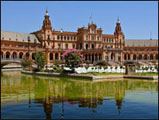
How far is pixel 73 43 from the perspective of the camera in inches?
3433

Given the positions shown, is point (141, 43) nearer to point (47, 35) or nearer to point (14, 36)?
point (47, 35)

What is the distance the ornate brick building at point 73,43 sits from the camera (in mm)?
75175

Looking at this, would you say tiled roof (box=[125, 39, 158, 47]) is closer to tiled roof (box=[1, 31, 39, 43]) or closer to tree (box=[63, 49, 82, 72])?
tiled roof (box=[1, 31, 39, 43])

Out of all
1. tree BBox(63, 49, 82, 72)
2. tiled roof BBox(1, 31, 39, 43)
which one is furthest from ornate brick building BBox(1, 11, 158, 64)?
tree BBox(63, 49, 82, 72)

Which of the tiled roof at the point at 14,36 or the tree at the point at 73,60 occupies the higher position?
the tiled roof at the point at 14,36

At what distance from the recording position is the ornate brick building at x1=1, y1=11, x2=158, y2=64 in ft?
247

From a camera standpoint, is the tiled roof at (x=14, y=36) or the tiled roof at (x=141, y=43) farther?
the tiled roof at (x=141, y=43)

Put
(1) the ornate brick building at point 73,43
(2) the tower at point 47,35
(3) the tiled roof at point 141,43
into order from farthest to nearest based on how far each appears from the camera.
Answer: (3) the tiled roof at point 141,43, (2) the tower at point 47,35, (1) the ornate brick building at point 73,43

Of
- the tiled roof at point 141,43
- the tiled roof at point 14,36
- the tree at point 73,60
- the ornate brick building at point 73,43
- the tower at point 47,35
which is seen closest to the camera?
the tree at point 73,60

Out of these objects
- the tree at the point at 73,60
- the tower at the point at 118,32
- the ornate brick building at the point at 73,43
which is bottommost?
the tree at the point at 73,60

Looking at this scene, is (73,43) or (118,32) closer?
(73,43)

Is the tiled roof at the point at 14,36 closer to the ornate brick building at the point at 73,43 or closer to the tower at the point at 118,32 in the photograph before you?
the ornate brick building at the point at 73,43

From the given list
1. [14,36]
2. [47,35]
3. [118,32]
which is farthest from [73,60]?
[118,32]

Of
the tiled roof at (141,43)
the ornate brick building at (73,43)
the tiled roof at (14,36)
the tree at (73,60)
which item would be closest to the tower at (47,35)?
the ornate brick building at (73,43)
